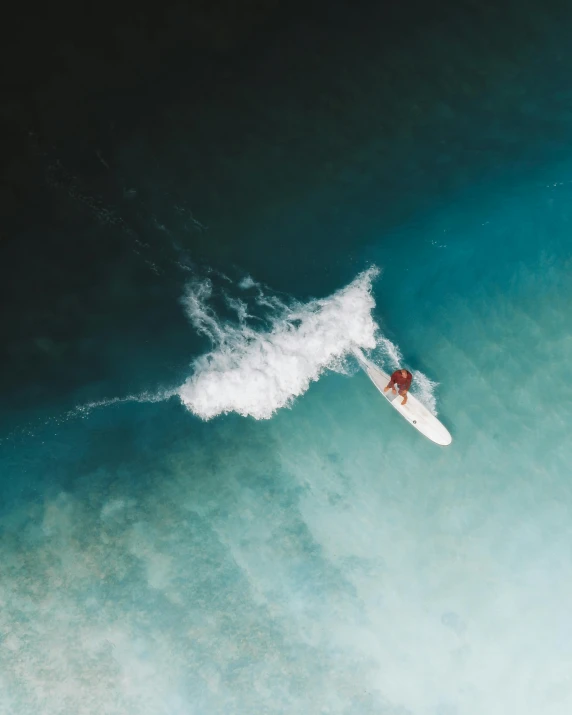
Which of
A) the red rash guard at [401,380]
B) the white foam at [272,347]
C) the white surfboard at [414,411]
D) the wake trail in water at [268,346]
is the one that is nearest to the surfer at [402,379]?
the red rash guard at [401,380]

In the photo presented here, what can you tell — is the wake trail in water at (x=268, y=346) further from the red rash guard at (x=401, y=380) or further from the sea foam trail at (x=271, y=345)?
the red rash guard at (x=401, y=380)

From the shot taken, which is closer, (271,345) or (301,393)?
(271,345)

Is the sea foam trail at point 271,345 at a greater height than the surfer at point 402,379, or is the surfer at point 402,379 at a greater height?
the sea foam trail at point 271,345

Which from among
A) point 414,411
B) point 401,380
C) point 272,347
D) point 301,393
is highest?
point 272,347

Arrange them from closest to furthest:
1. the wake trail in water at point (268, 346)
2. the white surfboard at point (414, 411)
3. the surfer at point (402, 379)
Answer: the surfer at point (402, 379), the wake trail in water at point (268, 346), the white surfboard at point (414, 411)

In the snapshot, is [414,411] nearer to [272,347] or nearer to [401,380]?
[401,380]

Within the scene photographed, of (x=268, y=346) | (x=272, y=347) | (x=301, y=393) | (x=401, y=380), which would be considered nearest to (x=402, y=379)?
(x=401, y=380)

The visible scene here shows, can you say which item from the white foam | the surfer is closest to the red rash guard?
the surfer

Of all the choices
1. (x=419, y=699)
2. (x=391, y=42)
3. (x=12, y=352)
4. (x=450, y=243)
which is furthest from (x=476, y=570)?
(x=391, y=42)
